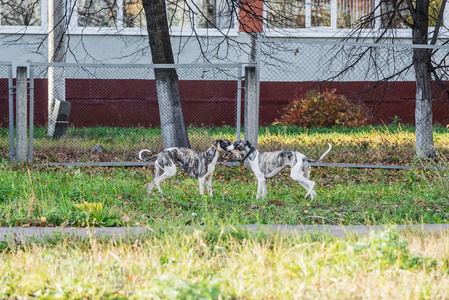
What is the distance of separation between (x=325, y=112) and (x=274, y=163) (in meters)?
8.32

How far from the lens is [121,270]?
4180 mm

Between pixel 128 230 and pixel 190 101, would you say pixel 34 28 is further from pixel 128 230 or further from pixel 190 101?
pixel 128 230

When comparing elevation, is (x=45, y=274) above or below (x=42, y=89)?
below

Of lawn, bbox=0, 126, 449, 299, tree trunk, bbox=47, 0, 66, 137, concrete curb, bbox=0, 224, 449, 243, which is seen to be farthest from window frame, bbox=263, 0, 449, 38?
concrete curb, bbox=0, 224, 449, 243

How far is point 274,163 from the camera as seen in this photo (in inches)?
311

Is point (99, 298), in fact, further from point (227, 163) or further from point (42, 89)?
point (42, 89)

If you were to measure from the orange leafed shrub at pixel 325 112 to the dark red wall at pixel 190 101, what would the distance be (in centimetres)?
52

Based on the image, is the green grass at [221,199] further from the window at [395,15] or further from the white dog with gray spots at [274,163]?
the window at [395,15]

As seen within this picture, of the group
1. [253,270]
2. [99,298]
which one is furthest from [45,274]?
[253,270]

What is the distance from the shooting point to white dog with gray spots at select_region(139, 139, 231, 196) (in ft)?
26.3

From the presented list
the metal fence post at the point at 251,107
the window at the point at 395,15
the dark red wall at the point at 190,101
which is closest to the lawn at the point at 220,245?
the metal fence post at the point at 251,107

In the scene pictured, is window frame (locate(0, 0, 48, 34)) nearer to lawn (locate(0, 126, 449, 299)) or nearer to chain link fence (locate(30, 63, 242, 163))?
chain link fence (locate(30, 63, 242, 163))

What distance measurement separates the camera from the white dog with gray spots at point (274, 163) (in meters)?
7.77

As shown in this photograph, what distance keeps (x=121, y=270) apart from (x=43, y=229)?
1861 mm
